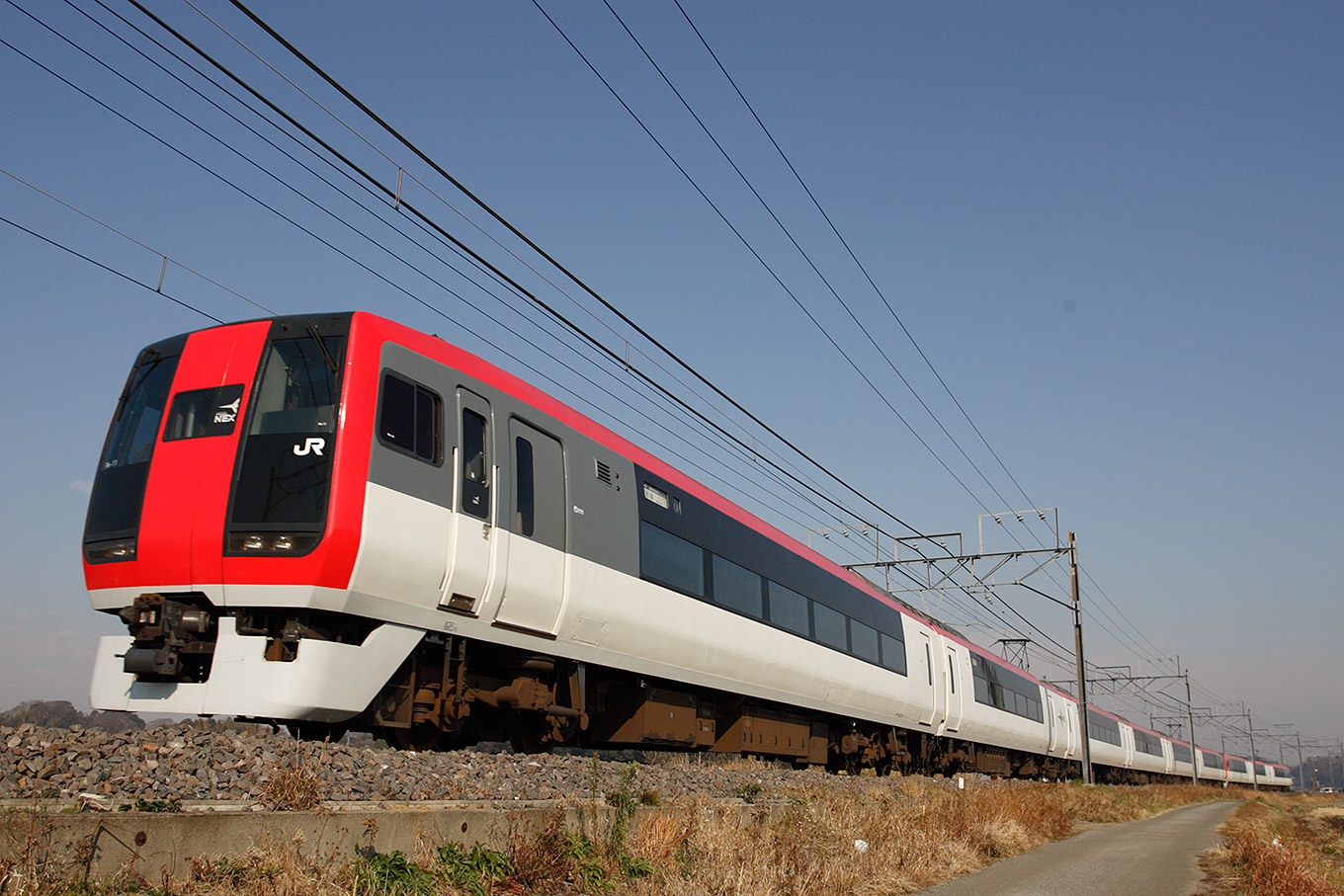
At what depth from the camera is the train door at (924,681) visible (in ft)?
71.3

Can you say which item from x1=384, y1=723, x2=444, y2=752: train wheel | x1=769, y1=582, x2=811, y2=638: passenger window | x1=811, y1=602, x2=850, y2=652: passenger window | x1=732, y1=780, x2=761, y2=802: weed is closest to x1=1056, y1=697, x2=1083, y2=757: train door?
x1=811, y1=602, x2=850, y2=652: passenger window

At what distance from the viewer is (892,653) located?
2025 cm

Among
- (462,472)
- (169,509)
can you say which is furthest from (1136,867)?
(169,509)

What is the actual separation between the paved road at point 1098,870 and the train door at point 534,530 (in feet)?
12.7

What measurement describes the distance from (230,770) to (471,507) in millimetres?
3110

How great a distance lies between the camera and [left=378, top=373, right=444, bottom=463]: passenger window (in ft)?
25.2

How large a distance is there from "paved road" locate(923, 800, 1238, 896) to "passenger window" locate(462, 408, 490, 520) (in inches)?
179

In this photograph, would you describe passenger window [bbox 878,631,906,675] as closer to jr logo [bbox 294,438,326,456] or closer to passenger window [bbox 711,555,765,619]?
passenger window [bbox 711,555,765,619]

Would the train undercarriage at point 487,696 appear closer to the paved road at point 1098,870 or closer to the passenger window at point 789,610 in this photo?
the passenger window at point 789,610

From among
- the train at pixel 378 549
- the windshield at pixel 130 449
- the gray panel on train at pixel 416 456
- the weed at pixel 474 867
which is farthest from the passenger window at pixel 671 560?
the weed at pixel 474 867

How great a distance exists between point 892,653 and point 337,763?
1568 cm

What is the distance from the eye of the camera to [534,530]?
9.05 metres

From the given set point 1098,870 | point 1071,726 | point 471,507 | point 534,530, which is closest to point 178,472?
point 471,507

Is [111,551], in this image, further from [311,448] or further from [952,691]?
[952,691]
